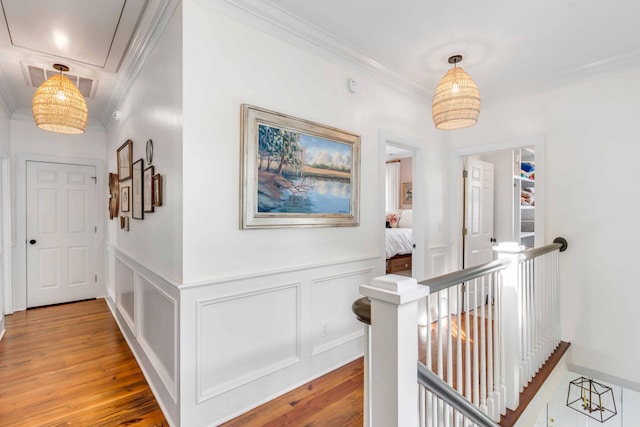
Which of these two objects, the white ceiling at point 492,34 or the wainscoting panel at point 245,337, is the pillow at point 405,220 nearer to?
the white ceiling at point 492,34

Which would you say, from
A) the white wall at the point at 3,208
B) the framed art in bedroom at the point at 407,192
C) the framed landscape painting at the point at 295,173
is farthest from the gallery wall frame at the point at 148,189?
the framed art in bedroom at the point at 407,192

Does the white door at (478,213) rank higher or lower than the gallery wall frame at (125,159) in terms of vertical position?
lower

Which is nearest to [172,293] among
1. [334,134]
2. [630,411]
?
[334,134]

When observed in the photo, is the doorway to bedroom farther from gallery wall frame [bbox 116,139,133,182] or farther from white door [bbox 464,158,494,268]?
gallery wall frame [bbox 116,139,133,182]

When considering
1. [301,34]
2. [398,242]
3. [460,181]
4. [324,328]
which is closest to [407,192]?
[398,242]

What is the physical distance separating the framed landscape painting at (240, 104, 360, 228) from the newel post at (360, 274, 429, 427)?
4.02ft

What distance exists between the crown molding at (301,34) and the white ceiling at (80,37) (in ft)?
1.24

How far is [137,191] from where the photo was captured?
2678mm

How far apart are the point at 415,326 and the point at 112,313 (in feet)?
13.8

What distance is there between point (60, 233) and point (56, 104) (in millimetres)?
2857

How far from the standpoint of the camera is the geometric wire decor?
2.38 metres

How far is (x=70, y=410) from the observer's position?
2.04 metres

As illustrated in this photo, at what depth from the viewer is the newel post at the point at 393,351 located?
3.18 ft

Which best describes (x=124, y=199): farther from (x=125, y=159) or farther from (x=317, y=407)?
(x=317, y=407)
